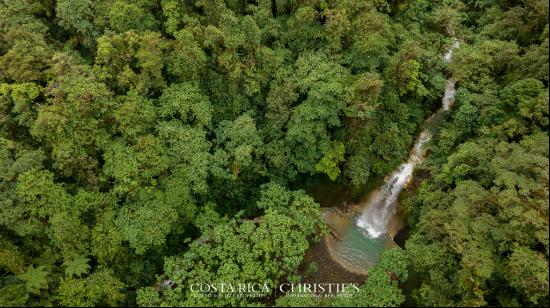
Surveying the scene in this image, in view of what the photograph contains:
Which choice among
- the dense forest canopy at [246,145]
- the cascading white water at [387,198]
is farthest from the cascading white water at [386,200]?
the dense forest canopy at [246,145]

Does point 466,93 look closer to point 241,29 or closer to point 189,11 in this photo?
point 241,29

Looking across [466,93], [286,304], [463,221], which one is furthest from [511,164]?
[286,304]

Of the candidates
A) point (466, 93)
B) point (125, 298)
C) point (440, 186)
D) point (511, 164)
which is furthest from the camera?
point (466, 93)

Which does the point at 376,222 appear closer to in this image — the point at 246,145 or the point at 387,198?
the point at 387,198

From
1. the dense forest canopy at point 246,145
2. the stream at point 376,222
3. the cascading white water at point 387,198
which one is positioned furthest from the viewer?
the cascading white water at point 387,198

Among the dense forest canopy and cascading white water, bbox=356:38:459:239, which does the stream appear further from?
the dense forest canopy

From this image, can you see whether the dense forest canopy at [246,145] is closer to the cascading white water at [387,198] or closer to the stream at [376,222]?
the cascading white water at [387,198]

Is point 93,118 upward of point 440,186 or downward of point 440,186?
upward
